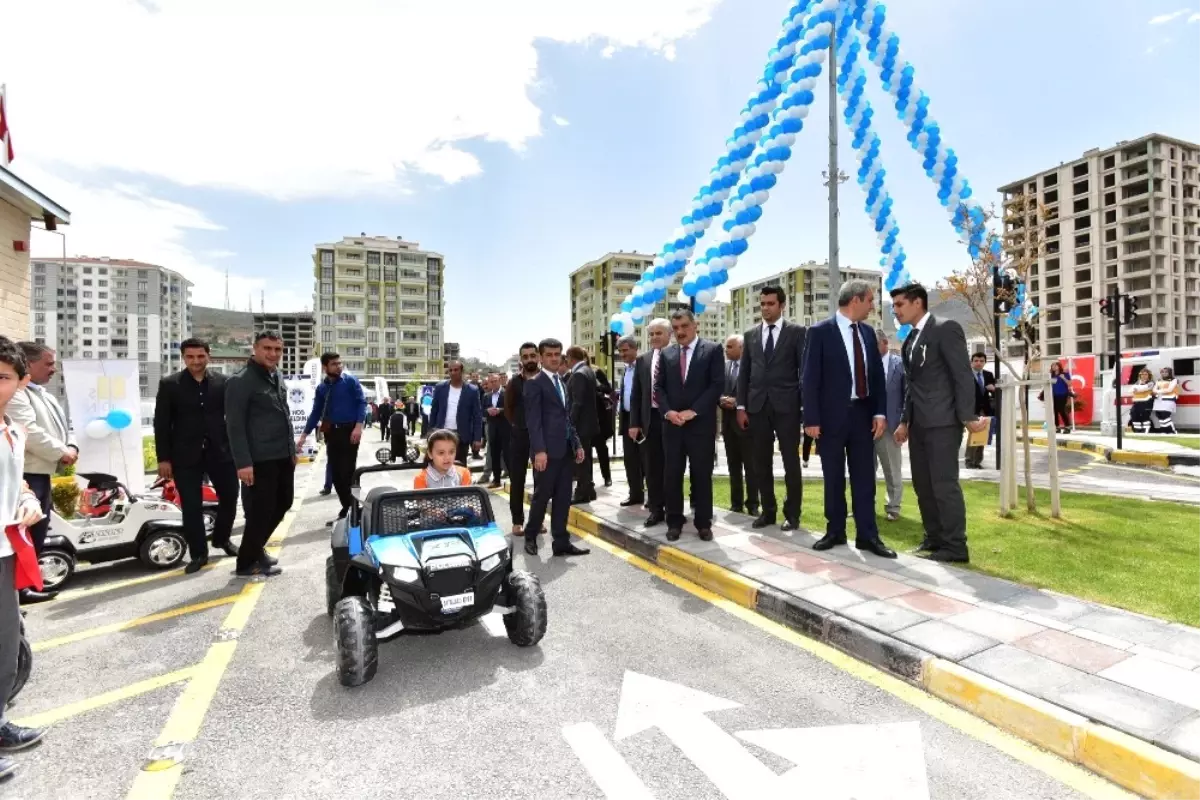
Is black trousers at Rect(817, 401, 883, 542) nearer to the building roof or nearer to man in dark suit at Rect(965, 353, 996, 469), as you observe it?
man in dark suit at Rect(965, 353, 996, 469)

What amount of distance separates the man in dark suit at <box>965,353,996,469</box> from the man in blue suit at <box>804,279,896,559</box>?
109 inches

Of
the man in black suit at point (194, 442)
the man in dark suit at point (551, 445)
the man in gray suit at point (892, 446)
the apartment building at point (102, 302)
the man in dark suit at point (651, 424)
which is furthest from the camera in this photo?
the apartment building at point (102, 302)

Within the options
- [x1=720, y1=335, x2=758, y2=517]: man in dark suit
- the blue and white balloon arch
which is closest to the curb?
[x1=720, y1=335, x2=758, y2=517]: man in dark suit

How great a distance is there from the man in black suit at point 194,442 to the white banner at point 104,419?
405 centimetres

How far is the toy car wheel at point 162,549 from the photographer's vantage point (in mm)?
5988

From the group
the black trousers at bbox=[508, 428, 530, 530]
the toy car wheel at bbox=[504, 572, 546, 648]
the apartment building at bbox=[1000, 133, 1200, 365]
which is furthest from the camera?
the apartment building at bbox=[1000, 133, 1200, 365]

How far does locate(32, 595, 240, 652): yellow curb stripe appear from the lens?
4.11 meters

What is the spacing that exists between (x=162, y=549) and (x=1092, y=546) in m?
8.53

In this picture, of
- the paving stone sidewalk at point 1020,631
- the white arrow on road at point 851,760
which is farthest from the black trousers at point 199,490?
the white arrow on road at point 851,760

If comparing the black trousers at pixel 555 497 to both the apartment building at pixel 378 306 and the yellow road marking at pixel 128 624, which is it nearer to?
the yellow road marking at pixel 128 624

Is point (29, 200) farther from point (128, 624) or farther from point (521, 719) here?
point (521, 719)

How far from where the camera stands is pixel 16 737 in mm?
2770

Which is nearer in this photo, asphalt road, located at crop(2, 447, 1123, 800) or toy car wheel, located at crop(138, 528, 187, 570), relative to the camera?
asphalt road, located at crop(2, 447, 1123, 800)

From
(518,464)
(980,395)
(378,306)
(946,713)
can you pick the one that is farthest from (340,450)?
(378,306)
